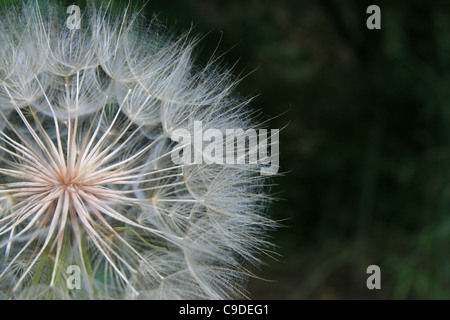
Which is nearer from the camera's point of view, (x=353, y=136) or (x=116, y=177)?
(x=116, y=177)

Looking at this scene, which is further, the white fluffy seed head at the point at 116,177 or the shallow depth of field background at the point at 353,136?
the shallow depth of field background at the point at 353,136

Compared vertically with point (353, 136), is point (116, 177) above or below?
below

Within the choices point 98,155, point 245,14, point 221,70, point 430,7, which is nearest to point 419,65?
point 430,7

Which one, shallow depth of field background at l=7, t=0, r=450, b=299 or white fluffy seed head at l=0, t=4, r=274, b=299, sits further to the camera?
shallow depth of field background at l=7, t=0, r=450, b=299
